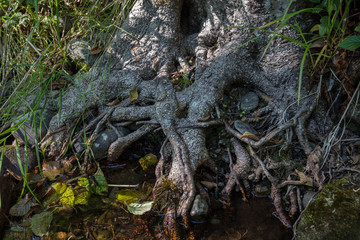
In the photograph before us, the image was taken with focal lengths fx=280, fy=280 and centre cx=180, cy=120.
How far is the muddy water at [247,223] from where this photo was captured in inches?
77.3

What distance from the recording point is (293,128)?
2.35 metres

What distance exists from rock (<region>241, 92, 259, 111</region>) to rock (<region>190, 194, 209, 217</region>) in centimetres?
103

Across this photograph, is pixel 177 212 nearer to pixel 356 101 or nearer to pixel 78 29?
pixel 356 101

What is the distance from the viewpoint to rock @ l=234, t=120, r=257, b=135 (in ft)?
8.16

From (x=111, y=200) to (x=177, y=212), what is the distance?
625 millimetres

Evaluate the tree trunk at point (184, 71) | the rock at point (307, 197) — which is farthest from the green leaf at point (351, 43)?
the rock at point (307, 197)

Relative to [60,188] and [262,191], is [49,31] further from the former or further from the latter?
[262,191]

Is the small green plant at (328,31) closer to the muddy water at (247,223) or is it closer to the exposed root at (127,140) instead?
the muddy water at (247,223)

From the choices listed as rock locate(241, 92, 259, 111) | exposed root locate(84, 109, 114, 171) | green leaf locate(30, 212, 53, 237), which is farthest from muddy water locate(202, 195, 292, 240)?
exposed root locate(84, 109, 114, 171)

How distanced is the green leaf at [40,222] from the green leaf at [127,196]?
545mm

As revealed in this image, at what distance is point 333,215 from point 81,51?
3.15 m

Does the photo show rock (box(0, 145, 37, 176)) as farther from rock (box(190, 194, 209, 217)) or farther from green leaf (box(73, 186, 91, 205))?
rock (box(190, 194, 209, 217))

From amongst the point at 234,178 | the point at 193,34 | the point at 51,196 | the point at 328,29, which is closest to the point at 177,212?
the point at 234,178

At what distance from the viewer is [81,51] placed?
11.4 feet
